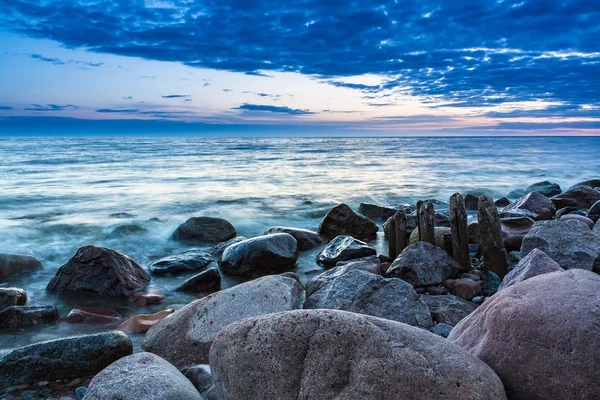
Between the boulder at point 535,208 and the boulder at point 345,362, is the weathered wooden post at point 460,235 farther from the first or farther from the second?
the boulder at point 345,362

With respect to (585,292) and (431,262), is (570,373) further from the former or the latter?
(431,262)

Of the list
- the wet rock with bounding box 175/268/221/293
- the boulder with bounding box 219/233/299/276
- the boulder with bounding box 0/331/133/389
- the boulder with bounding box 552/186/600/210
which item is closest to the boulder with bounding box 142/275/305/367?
the boulder with bounding box 0/331/133/389

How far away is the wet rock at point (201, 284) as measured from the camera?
7613 mm

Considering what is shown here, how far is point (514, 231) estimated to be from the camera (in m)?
8.77

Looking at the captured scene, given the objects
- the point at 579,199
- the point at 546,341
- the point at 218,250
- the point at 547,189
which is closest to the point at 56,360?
the point at 546,341

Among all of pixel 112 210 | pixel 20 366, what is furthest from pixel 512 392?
pixel 112 210

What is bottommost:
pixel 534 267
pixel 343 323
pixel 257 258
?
pixel 257 258

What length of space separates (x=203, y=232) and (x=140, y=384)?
7.54 m

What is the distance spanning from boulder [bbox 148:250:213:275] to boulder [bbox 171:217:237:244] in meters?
1.80

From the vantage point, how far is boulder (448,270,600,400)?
2.99 metres

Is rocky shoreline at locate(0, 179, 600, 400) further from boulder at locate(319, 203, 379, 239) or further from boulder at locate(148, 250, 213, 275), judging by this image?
boulder at locate(319, 203, 379, 239)

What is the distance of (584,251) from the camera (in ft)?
21.7

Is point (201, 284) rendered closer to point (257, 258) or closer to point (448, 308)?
point (257, 258)

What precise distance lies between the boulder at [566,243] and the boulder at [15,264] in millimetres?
8268
